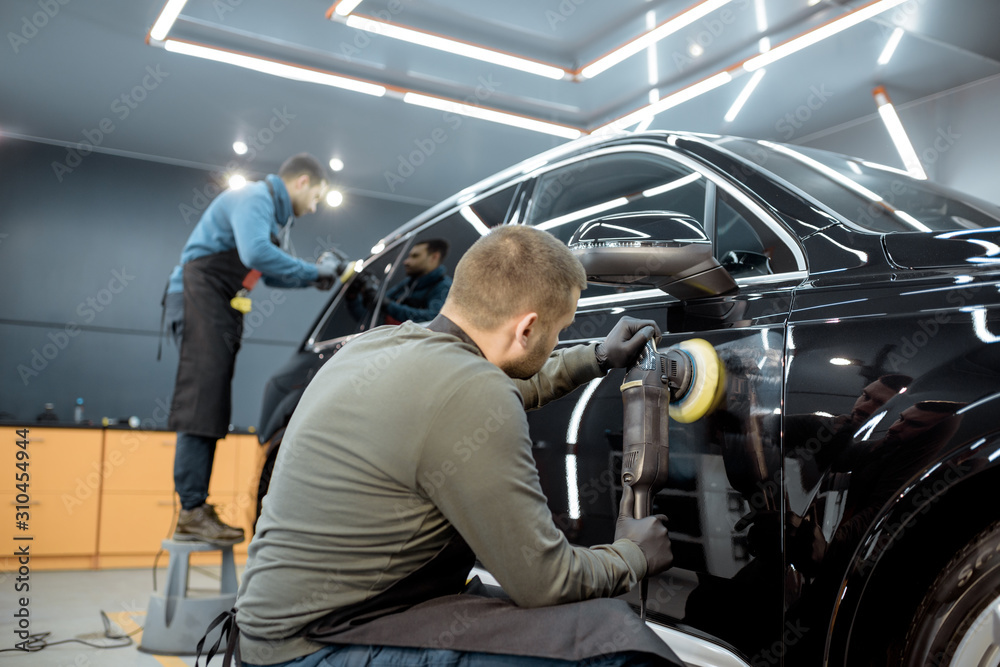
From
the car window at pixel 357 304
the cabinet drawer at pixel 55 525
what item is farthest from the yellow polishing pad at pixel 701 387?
the cabinet drawer at pixel 55 525

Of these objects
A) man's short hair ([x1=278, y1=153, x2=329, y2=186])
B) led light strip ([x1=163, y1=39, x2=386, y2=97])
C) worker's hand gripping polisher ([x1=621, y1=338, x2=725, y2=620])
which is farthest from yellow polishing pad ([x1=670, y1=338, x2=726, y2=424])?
led light strip ([x1=163, y1=39, x2=386, y2=97])

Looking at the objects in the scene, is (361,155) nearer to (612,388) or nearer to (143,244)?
(143,244)

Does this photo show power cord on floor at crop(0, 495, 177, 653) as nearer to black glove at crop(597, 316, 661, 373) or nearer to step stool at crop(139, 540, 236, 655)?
step stool at crop(139, 540, 236, 655)

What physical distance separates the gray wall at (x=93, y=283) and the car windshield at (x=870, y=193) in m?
5.65

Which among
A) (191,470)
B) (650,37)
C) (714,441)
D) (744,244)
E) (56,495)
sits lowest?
(56,495)

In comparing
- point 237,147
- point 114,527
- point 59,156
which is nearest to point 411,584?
point 114,527

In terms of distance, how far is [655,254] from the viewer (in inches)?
60.3

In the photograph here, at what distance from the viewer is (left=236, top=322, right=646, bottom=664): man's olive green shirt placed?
1164 millimetres

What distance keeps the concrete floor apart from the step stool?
0.05m

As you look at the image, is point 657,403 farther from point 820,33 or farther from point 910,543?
point 820,33

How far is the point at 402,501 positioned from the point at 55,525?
197 inches

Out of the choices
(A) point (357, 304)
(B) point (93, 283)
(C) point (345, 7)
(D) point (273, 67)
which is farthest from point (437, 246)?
(B) point (93, 283)

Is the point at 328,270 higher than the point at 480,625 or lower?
higher

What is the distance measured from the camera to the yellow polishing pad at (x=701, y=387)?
1.52 meters
